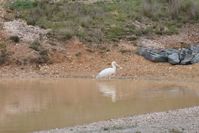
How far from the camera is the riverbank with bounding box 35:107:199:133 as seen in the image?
13.0m

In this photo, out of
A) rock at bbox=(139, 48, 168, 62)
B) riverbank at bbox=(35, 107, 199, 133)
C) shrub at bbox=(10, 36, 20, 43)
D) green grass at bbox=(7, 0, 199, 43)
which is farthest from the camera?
green grass at bbox=(7, 0, 199, 43)

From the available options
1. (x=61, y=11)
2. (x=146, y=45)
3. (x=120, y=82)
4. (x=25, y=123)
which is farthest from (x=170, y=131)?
(x=61, y=11)

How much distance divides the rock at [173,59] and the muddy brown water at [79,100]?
3233 millimetres

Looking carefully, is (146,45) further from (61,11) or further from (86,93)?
(86,93)

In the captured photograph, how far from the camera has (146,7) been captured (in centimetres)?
3184

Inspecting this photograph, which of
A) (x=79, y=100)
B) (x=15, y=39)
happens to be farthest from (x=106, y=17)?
(x=79, y=100)

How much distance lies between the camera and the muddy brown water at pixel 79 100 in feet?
48.8

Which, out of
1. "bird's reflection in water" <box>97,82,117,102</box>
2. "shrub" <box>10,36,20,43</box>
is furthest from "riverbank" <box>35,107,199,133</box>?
"shrub" <box>10,36,20,43</box>

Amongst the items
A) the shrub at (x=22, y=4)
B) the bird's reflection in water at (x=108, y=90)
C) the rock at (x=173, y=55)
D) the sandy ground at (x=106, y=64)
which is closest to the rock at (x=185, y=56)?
the rock at (x=173, y=55)

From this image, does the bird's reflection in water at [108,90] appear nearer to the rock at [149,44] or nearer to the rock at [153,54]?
the rock at [153,54]

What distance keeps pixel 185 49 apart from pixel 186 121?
12964 mm

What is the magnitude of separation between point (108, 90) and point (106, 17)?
1110cm

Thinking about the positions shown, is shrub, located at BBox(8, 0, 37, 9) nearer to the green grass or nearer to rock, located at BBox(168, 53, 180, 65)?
the green grass

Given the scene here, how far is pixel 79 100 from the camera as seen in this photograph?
17688mm
